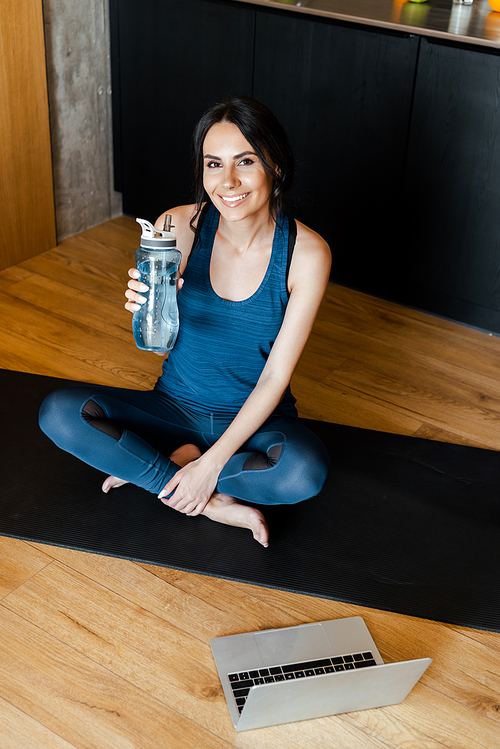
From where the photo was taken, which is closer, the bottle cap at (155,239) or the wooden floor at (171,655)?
the wooden floor at (171,655)

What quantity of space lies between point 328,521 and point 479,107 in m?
1.35

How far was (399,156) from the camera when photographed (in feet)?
7.83

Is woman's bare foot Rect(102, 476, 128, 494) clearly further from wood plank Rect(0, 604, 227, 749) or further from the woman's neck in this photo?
the woman's neck

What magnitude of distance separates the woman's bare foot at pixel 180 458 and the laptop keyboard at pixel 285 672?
47 cm

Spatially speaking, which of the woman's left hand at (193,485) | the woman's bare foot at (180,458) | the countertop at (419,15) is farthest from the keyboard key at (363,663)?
the countertop at (419,15)

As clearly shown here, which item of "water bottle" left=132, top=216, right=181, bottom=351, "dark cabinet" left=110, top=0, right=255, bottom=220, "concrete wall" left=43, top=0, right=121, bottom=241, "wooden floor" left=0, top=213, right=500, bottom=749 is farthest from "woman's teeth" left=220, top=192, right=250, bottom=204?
"concrete wall" left=43, top=0, right=121, bottom=241

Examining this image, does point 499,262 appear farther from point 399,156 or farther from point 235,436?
point 235,436

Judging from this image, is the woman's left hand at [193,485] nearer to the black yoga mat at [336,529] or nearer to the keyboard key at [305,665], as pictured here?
the black yoga mat at [336,529]

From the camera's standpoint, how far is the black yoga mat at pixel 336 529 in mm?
1504

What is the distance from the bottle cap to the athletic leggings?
0.36 meters

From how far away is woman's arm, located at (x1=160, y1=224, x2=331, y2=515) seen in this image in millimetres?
1479

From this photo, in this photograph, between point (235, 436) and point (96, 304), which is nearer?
point (235, 436)

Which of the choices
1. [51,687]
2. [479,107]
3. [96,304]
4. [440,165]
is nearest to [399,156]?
[440,165]

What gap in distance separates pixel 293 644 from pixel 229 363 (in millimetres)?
577
